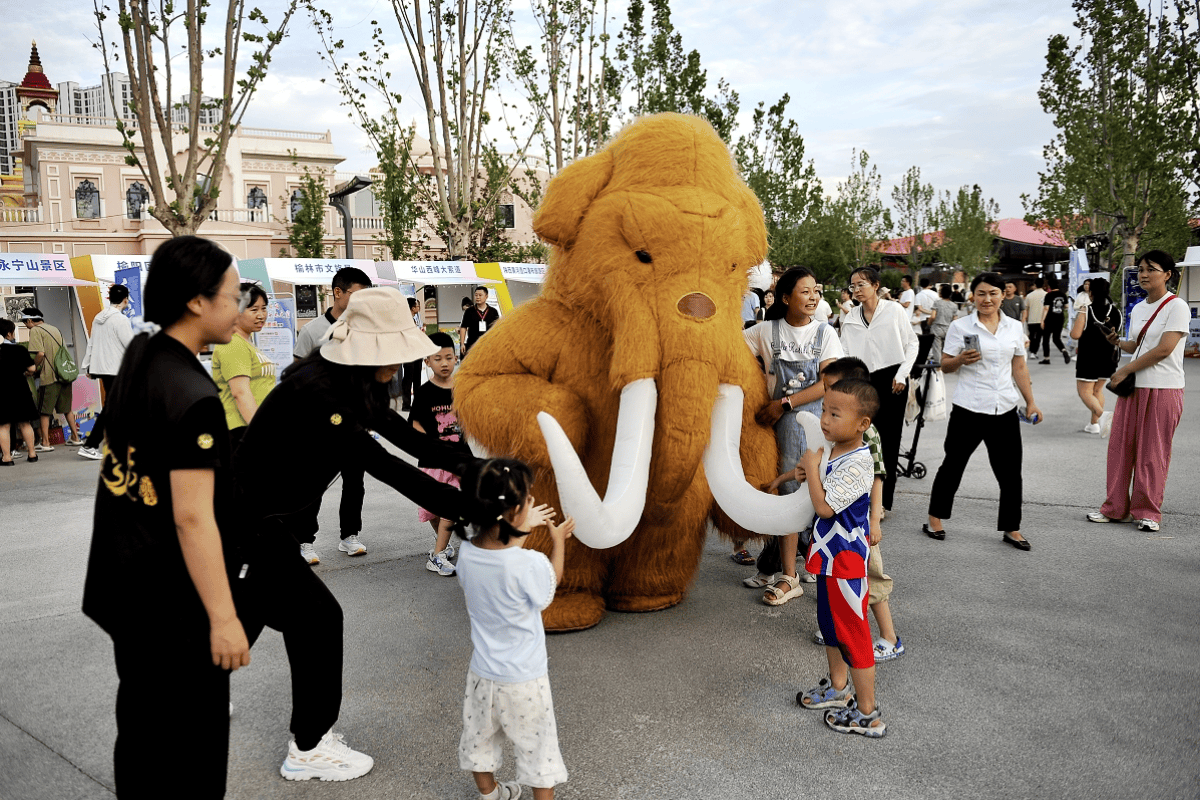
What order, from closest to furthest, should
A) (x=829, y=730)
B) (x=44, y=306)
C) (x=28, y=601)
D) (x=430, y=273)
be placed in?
(x=829, y=730), (x=28, y=601), (x=44, y=306), (x=430, y=273)

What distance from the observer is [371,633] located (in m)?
3.87

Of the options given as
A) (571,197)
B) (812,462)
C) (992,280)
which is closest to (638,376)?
(812,462)

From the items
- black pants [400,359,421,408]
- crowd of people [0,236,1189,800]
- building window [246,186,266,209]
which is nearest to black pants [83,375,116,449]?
black pants [400,359,421,408]

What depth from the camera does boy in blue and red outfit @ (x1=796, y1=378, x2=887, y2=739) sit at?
113 inches

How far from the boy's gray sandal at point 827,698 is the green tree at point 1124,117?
19742 mm

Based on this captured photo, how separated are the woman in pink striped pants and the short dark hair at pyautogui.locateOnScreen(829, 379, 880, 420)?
3266 millimetres

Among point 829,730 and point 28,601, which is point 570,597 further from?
point 28,601

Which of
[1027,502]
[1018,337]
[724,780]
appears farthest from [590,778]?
[1027,502]

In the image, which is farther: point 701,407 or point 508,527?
point 701,407

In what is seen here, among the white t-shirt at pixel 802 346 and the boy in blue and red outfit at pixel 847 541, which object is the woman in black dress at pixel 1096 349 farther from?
the boy in blue and red outfit at pixel 847 541

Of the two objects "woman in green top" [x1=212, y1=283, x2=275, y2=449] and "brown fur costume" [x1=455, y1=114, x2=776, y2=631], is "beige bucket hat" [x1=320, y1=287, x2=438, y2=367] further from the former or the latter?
"woman in green top" [x1=212, y1=283, x2=275, y2=449]

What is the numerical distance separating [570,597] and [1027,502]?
3.90m

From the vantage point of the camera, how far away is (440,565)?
4.75m

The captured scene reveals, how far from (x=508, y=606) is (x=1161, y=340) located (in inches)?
182
